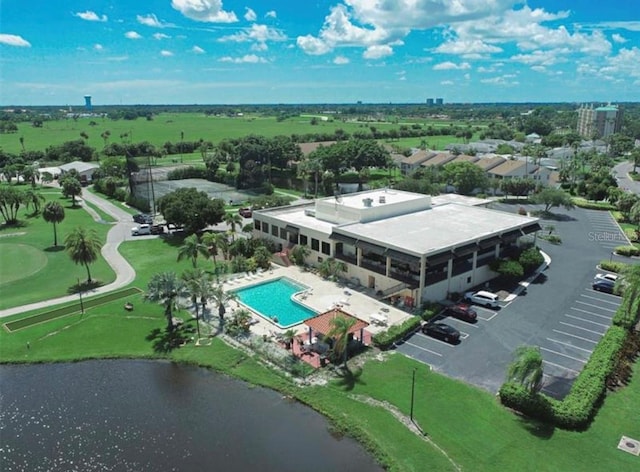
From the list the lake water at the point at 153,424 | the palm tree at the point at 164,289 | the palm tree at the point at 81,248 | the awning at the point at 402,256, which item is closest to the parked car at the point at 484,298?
the awning at the point at 402,256

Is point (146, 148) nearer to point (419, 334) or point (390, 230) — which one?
point (390, 230)

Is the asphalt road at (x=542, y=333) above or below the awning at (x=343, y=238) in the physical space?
below

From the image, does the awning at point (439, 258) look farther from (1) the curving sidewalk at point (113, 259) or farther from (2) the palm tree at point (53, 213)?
(2) the palm tree at point (53, 213)

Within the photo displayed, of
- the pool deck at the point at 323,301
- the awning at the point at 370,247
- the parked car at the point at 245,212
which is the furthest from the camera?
the parked car at the point at 245,212

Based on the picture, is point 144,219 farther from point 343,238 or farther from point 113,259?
point 343,238

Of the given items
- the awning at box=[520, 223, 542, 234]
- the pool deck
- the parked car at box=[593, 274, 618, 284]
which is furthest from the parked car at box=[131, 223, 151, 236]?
the parked car at box=[593, 274, 618, 284]

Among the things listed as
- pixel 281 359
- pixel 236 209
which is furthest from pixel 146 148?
pixel 281 359

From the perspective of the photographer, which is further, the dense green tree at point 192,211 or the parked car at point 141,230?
the parked car at point 141,230

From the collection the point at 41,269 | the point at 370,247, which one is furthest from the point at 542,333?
the point at 41,269
